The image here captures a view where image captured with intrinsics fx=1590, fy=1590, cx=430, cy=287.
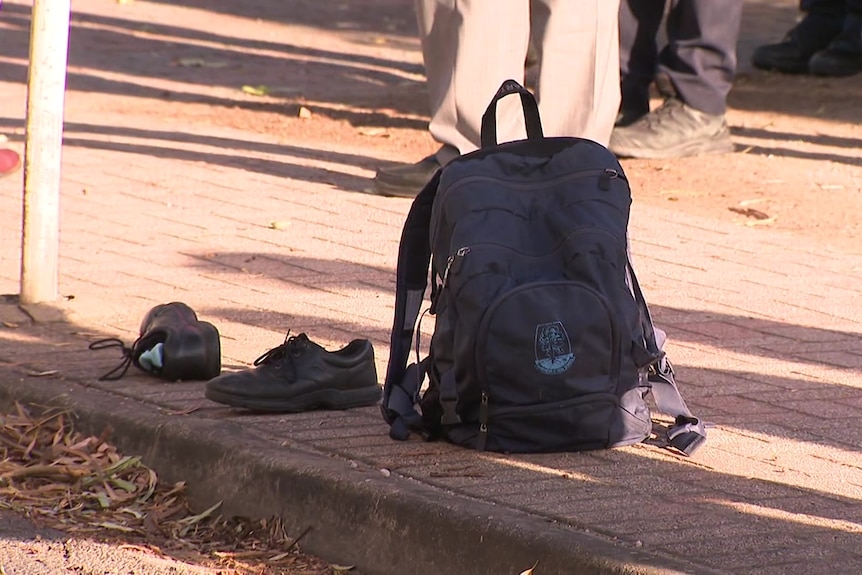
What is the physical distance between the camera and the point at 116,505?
3373 mm

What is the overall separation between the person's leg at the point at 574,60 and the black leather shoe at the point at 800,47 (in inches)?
166

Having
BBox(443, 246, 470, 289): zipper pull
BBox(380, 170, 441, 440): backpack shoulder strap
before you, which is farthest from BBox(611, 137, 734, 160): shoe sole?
BBox(443, 246, 470, 289): zipper pull

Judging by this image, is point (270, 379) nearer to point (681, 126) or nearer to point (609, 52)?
point (609, 52)

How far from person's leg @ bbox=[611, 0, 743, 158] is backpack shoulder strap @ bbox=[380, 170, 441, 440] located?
353 cm

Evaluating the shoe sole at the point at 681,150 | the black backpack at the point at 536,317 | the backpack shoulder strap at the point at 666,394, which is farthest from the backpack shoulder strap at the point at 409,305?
the shoe sole at the point at 681,150

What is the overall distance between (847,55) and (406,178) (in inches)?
169

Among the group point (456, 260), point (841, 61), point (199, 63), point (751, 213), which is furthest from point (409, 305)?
point (199, 63)

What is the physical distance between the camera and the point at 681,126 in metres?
7.09

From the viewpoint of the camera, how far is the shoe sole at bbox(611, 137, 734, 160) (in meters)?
7.03

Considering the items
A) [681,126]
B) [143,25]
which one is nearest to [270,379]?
[681,126]

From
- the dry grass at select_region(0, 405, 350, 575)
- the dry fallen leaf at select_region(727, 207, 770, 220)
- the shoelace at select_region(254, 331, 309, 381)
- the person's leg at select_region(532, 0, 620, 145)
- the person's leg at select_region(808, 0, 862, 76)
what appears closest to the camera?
the dry grass at select_region(0, 405, 350, 575)

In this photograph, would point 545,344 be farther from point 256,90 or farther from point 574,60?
point 256,90

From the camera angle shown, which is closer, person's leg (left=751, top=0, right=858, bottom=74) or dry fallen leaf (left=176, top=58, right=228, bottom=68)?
person's leg (left=751, top=0, right=858, bottom=74)

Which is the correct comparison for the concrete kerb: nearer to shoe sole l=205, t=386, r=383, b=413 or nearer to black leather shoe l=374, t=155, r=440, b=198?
shoe sole l=205, t=386, r=383, b=413
